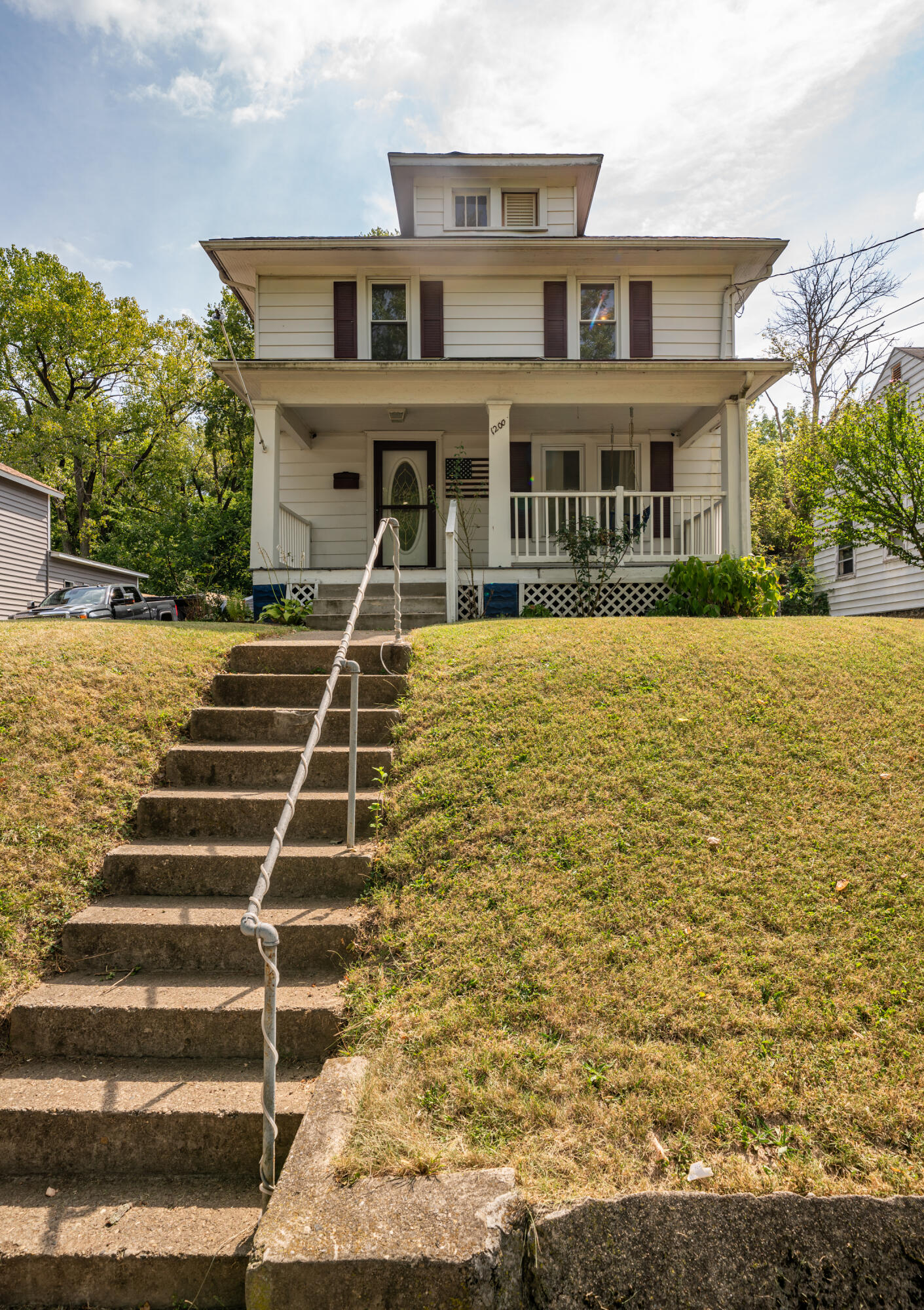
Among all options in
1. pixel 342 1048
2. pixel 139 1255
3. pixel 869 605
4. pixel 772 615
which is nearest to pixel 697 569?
pixel 772 615

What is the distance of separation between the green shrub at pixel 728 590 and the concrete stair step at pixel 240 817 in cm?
622

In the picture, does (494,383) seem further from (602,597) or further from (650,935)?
(650,935)

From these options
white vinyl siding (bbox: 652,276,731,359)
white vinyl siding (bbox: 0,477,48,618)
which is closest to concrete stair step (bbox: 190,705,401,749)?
white vinyl siding (bbox: 652,276,731,359)

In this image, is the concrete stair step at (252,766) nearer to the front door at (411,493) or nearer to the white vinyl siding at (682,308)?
Result: the front door at (411,493)

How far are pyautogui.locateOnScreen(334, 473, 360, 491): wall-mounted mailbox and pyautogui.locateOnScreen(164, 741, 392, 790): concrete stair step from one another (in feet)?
29.9

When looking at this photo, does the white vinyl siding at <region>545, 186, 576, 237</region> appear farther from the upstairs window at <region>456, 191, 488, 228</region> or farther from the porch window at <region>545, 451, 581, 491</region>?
the porch window at <region>545, 451, 581, 491</region>

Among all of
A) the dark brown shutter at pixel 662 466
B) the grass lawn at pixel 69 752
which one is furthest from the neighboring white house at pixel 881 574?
the grass lawn at pixel 69 752

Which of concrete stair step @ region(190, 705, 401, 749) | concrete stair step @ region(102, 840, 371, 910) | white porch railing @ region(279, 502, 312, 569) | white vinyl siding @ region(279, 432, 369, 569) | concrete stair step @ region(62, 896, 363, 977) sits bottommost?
concrete stair step @ region(62, 896, 363, 977)

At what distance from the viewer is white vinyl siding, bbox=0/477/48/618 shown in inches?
736

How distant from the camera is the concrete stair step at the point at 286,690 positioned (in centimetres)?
555

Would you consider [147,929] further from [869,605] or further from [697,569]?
[869,605]

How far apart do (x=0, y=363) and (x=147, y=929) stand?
32.3m

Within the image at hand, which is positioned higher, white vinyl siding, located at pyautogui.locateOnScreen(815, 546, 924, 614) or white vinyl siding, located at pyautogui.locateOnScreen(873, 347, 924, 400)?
white vinyl siding, located at pyautogui.locateOnScreen(873, 347, 924, 400)

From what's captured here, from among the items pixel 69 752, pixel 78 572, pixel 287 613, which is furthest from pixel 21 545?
pixel 69 752
